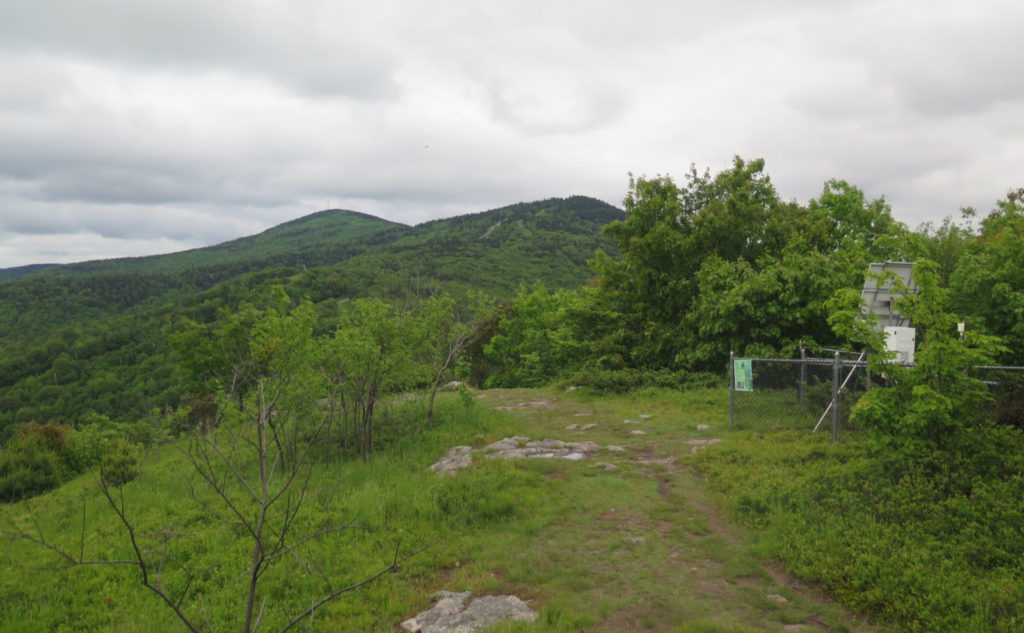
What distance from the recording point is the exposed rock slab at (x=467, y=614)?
4.70 meters

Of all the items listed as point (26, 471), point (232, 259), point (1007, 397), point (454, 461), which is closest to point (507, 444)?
point (454, 461)

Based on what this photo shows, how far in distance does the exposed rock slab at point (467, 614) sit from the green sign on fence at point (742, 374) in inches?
323

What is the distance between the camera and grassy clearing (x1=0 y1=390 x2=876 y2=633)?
16.0 feet

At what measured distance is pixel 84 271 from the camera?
168125mm

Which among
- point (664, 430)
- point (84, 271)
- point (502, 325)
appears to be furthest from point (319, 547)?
point (84, 271)

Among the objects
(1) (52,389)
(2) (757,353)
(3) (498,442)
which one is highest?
(2) (757,353)

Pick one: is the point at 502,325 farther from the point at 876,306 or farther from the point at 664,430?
the point at 876,306

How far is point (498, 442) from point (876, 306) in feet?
28.2

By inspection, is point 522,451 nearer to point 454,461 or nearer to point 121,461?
point 454,461

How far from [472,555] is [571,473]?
311 centimetres

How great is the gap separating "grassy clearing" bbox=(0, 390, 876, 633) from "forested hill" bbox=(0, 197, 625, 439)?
2820 mm

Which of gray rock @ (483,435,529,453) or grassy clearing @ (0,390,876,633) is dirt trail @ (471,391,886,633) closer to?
grassy clearing @ (0,390,876,633)

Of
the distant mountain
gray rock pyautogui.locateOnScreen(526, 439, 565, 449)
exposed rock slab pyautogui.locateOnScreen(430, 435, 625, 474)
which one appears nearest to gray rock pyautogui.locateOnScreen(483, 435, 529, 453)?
exposed rock slab pyautogui.locateOnScreen(430, 435, 625, 474)

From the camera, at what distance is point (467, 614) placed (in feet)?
→ 16.0
